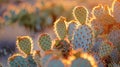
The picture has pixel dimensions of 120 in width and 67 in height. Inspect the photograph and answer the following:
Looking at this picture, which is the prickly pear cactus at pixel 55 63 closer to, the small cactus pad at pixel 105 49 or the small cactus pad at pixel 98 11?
the small cactus pad at pixel 105 49

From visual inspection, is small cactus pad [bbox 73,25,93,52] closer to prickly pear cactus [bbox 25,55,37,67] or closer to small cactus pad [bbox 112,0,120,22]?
prickly pear cactus [bbox 25,55,37,67]

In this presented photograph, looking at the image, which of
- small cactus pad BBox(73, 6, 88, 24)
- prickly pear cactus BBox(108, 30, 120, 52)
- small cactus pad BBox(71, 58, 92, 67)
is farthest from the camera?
prickly pear cactus BBox(108, 30, 120, 52)

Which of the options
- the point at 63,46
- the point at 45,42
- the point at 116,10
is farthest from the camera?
the point at 116,10

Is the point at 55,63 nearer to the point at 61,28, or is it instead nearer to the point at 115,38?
the point at 61,28

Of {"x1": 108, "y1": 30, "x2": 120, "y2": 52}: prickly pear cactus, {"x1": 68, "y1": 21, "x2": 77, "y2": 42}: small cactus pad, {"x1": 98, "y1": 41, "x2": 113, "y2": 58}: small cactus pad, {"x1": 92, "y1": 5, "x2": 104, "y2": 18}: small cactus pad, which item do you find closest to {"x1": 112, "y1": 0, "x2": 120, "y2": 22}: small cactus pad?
{"x1": 92, "y1": 5, "x2": 104, "y2": 18}: small cactus pad

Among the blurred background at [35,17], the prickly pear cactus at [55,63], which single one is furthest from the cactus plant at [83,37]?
the blurred background at [35,17]

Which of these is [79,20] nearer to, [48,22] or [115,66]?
[115,66]

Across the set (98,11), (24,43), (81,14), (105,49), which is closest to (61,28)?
(81,14)

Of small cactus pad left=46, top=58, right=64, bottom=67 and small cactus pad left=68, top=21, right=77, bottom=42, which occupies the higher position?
small cactus pad left=68, top=21, right=77, bottom=42
